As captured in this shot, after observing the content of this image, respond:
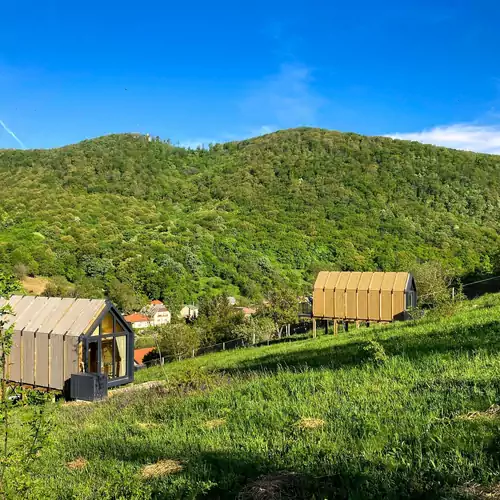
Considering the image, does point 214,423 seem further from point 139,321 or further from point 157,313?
point 157,313

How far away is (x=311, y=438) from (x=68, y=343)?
12.7 m

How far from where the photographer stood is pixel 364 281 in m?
27.8

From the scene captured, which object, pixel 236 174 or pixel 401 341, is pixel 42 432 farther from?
pixel 236 174

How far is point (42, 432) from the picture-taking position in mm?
3998

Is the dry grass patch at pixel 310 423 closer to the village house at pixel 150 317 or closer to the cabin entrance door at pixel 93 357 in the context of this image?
the cabin entrance door at pixel 93 357

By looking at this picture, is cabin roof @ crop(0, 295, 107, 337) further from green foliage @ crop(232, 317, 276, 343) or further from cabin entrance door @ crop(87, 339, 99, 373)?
green foliage @ crop(232, 317, 276, 343)

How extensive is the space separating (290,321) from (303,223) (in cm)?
4731

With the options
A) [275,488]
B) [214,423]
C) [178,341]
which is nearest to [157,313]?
[178,341]

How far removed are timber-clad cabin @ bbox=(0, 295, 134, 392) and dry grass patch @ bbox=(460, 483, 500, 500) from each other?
14211 millimetres

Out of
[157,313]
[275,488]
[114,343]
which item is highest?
[275,488]

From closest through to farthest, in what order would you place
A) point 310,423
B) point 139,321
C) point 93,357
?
1. point 310,423
2. point 93,357
3. point 139,321

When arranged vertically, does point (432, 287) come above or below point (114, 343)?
above

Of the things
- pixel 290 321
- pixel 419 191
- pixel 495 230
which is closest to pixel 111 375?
pixel 290 321

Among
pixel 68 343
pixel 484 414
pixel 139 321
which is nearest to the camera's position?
pixel 484 414
